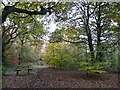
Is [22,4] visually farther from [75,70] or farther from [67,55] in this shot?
[75,70]

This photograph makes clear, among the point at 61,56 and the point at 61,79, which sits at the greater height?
the point at 61,56

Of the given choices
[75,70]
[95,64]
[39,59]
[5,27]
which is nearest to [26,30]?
[5,27]

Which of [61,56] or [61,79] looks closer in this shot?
[61,79]

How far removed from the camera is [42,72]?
14.2ft

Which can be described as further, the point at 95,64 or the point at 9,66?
the point at 9,66

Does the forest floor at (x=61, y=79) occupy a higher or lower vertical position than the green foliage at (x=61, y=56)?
lower

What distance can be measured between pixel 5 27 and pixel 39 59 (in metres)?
1.39

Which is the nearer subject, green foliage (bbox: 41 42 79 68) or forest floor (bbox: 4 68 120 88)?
forest floor (bbox: 4 68 120 88)

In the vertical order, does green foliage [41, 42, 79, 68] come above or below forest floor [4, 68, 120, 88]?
above

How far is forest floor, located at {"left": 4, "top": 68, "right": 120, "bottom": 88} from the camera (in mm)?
3561

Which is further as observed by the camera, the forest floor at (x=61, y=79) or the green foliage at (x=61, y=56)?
the green foliage at (x=61, y=56)

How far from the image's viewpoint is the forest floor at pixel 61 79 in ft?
11.7

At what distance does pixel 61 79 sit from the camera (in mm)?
3889

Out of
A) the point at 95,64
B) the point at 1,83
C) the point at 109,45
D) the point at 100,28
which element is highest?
the point at 100,28
